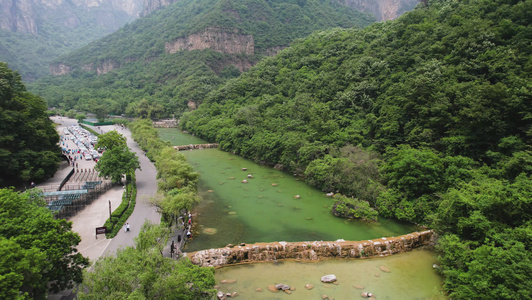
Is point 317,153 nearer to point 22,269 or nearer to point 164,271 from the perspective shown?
point 164,271

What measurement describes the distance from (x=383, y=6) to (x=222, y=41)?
104381 millimetres

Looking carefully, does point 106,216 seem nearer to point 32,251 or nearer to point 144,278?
point 32,251

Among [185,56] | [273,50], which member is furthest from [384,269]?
[185,56]

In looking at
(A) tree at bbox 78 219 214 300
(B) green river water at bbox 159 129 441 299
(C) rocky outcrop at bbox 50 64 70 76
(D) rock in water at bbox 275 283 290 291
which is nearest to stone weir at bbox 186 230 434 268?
(B) green river water at bbox 159 129 441 299

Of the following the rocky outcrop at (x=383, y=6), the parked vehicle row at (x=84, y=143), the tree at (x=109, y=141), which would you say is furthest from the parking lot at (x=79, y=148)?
the rocky outcrop at (x=383, y=6)

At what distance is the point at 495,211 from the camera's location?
19.7 metres

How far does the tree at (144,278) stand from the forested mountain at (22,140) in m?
25.1

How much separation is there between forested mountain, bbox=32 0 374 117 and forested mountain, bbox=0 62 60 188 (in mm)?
64874

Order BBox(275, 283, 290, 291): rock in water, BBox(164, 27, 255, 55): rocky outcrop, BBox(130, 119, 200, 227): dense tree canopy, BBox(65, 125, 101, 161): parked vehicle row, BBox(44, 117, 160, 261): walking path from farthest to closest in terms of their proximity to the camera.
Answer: BBox(164, 27, 255, 55): rocky outcrop → BBox(65, 125, 101, 161): parked vehicle row → BBox(130, 119, 200, 227): dense tree canopy → BBox(44, 117, 160, 261): walking path → BBox(275, 283, 290, 291): rock in water

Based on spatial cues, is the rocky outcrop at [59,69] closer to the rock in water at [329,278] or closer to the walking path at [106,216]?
the walking path at [106,216]

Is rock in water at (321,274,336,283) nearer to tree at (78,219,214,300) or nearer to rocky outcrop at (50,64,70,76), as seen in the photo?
tree at (78,219,214,300)

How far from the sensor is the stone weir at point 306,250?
22.5 m

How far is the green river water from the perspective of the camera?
1956 centimetres

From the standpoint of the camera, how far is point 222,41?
134m
